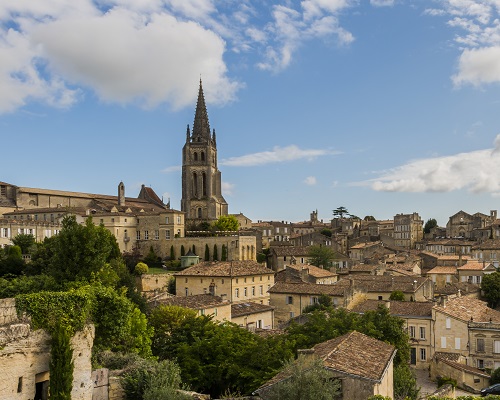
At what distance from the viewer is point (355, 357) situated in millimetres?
17062

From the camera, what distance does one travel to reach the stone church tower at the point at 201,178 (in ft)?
335

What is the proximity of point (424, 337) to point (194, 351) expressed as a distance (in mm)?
22107

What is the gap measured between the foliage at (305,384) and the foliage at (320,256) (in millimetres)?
61068

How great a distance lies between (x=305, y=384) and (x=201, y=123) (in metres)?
97.0

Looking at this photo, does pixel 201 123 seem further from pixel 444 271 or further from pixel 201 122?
pixel 444 271

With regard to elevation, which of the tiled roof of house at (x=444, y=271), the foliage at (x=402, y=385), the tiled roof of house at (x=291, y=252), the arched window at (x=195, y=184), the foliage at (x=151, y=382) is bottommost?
the foliage at (x=402, y=385)

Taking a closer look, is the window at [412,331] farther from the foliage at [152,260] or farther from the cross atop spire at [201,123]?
the cross atop spire at [201,123]

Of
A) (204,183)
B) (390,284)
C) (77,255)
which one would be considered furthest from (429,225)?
(77,255)

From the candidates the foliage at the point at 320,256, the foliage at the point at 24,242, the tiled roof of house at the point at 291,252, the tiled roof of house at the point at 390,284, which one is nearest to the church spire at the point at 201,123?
the tiled roof of house at the point at 291,252

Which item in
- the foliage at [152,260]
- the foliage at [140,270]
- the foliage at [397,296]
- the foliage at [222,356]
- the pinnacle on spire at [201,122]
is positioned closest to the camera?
the foliage at [222,356]

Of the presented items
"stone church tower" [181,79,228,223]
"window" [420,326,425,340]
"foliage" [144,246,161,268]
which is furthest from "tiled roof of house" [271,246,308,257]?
"window" [420,326,425,340]

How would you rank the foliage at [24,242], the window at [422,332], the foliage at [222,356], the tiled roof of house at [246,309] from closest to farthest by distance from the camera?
the foliage at [222,356], the window at [422,332], the tiled roof of house at [246,309], the foliage at [24,242]

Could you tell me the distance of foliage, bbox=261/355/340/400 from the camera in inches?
549

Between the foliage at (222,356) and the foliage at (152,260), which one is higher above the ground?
A: the foliage at (152,260)
